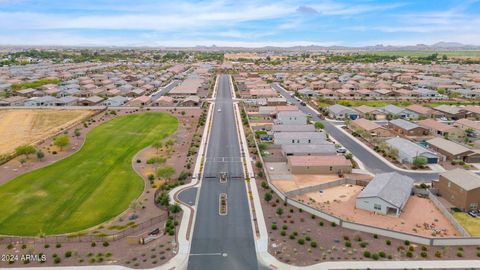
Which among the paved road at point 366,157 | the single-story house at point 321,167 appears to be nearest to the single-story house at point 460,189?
the paved road at point 366,157

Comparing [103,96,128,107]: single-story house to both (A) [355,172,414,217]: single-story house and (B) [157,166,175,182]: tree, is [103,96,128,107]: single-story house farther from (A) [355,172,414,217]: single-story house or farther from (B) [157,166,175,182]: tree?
(A) [355,172,414,217]: single-story house

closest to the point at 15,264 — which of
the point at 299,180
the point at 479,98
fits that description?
the point at 299,180

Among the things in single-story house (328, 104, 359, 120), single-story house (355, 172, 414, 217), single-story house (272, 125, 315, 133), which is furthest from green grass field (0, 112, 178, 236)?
single-story house (328, 104, 359, 120)

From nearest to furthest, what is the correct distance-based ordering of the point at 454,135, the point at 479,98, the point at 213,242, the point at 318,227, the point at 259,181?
the point at 213,242 → the point at 318,227 → the point at 259,181 → the point at 454,135 → the point at 479,98

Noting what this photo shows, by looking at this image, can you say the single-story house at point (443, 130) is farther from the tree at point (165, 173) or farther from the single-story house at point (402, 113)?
the tree at point (165, 173)

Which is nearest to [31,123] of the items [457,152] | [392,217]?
[392,217]

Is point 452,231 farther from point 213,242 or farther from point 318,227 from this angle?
point 213,242
